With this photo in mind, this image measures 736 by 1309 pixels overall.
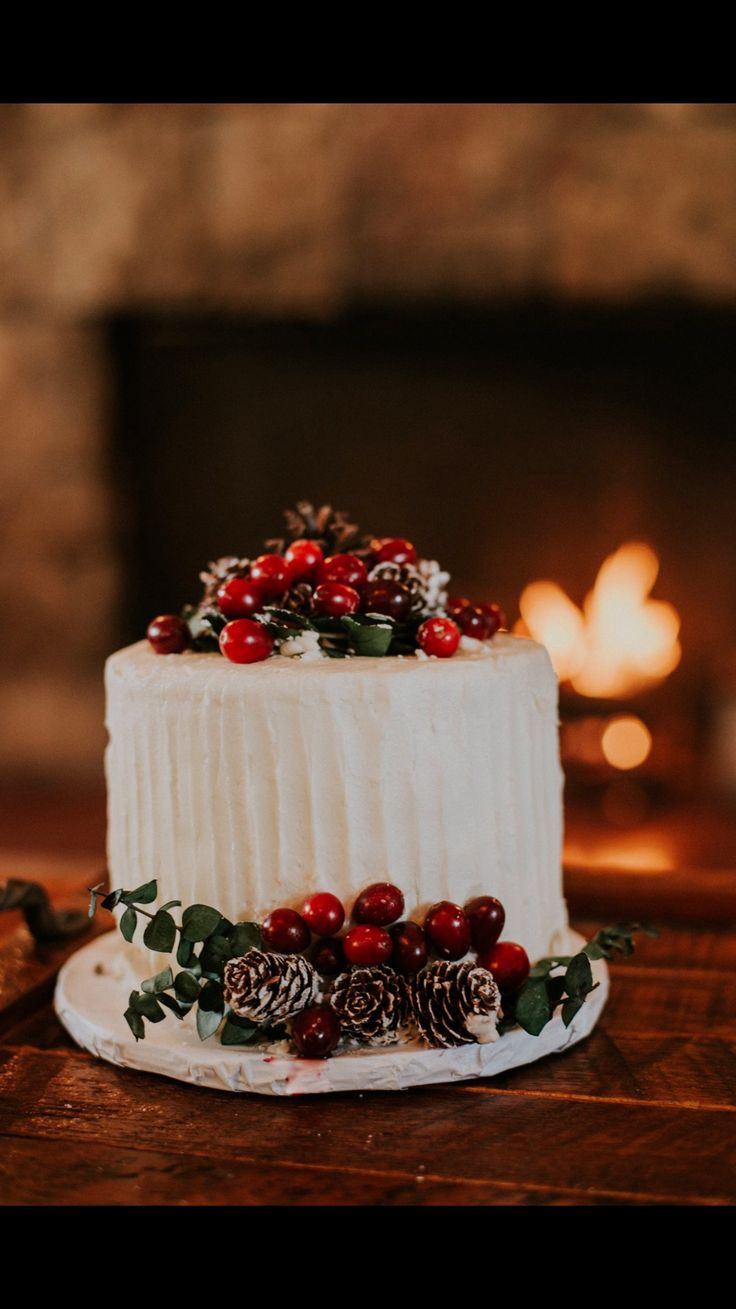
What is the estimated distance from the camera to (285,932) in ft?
3.39

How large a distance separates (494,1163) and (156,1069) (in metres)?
0.32

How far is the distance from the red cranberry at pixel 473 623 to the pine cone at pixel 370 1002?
1.10 feet

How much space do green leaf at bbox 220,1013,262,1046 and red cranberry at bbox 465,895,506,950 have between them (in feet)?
0.67

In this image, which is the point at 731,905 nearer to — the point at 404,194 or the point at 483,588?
the point at 483,588

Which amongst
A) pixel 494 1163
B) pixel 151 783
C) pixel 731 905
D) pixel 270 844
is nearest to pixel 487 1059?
pixel 494 1163

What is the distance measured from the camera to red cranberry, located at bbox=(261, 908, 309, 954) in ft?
3.40

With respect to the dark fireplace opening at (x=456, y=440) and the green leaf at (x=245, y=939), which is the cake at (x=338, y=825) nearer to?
the green leaf at (x=245, y=939)

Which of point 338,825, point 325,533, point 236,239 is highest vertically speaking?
point 236,239

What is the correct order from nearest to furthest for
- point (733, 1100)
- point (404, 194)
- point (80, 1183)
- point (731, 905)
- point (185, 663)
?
point (80, 1183)
point (733, 1100)
point (185, 663)
point (731, 905)
point (404, 194)

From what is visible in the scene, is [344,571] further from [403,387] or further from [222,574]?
[403,387]

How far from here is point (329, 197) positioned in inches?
106

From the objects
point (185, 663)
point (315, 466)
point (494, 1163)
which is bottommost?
point (494, 1163)

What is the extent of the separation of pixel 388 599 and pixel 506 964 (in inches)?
13.5

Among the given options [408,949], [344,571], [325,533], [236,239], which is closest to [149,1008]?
[408,949]
